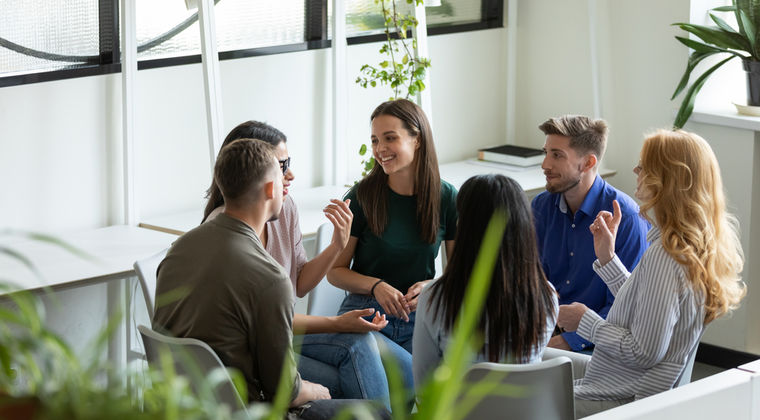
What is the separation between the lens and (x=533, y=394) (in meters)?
1.92

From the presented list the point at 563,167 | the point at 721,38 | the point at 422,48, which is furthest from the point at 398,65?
the point at 721,38

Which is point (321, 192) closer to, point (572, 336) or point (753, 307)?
point (572, 336)

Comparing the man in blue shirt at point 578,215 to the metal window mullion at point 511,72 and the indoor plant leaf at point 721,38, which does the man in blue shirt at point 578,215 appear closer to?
the indoor plant leaf at point 721,38

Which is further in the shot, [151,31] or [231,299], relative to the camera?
[151,31]

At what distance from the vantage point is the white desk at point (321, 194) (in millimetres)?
3679

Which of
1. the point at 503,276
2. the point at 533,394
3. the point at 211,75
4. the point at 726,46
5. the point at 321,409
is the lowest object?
the point at 321,409

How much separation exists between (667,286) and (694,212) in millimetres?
206

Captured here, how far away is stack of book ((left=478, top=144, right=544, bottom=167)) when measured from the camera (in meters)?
4.71

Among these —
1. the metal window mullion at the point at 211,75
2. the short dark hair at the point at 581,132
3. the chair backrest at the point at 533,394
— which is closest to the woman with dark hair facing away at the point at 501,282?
the chair backrest at the point at 533,394

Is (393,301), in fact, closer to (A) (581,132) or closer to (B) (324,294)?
(B) (324,294)

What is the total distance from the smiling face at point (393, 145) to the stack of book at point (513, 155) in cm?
179

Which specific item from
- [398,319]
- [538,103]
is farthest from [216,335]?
[538,103]

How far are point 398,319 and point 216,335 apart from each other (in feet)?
2.92

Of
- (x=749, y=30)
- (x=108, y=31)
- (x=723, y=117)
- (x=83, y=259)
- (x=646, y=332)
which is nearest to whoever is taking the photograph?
(x=646, y=332)
